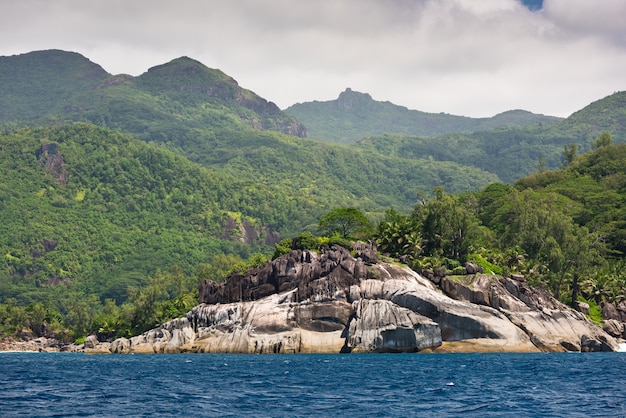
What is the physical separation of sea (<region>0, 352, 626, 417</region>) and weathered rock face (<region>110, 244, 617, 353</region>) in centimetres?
1102

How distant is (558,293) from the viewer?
141500 millimetres

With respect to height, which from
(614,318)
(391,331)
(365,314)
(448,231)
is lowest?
(391,331)

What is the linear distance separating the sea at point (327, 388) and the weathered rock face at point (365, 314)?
36.2 feet

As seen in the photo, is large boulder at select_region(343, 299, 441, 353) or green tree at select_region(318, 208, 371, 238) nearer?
large boulder at select_region(343, 299, 441, 353)

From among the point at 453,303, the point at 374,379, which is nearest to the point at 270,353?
the point at 453,303

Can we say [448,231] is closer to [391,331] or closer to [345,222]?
[345,222]

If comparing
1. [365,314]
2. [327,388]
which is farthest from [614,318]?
[327,388]

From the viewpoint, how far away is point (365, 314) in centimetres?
11712

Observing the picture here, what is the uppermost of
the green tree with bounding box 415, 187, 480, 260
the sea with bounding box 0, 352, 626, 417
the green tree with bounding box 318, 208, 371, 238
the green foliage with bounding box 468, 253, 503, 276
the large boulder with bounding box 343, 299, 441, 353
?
the green tree with bounding box 318, 208, 371, 238

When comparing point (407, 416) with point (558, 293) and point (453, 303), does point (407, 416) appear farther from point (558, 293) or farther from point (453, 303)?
point (558, 293)

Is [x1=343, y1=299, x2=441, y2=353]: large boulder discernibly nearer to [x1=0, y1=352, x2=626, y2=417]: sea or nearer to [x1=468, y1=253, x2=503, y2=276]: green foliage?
[x1=0, y1=352, x2=626, y2=417]: sea

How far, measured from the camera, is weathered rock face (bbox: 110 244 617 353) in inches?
4619

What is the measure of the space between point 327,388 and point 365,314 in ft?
150

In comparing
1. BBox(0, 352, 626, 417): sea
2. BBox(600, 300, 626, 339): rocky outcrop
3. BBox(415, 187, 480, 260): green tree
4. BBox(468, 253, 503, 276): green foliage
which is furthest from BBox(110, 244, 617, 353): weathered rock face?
BBox(415, 187, 480, 260): green tree
